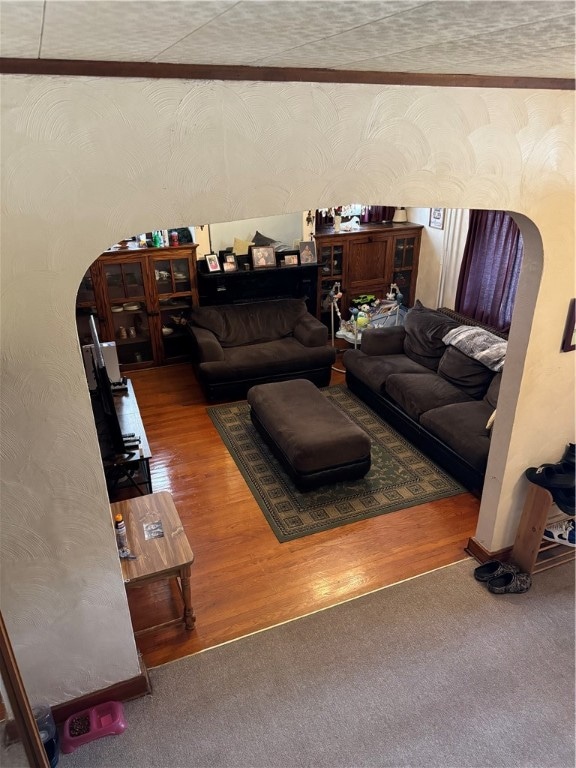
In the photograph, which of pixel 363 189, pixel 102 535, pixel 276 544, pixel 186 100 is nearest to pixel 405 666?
pixel 276 544

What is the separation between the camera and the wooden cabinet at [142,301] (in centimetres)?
584

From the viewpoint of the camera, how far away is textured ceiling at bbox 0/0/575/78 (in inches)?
36.6

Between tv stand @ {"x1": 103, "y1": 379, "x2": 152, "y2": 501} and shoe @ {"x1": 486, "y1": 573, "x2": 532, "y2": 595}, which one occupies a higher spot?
tv stand @ {"x1": 103, "y1": 379, "x2": 152, "y2": 501}

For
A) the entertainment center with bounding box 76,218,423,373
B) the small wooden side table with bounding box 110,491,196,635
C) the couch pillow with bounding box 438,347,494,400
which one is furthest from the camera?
the entertainment center with bounding box 76,218,423,373

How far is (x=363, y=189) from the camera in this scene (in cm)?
204

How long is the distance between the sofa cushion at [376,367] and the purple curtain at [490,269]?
1092 millimetres

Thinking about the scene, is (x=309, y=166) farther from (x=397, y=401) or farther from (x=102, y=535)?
(x=397, y=401)

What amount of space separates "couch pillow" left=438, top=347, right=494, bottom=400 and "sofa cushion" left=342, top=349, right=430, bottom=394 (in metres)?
0.33

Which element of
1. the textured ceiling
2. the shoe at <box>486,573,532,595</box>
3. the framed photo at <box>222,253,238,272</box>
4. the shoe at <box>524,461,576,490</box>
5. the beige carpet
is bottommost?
the beige carpet

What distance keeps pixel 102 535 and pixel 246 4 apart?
1974 millimetres

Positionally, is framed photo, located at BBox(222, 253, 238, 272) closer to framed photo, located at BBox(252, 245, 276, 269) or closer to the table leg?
framed photo, located at BBox(252, 245, 276, 269)

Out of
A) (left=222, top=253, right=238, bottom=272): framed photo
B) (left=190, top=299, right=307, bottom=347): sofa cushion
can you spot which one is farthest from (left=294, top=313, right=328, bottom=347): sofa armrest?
(left=222, top=253, right=238, bottom=272): framed photo

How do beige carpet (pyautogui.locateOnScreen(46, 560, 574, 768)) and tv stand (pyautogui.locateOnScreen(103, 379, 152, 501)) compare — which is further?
tv stand (pyautogui.locateOnScreen(103, 379, 152, 501))

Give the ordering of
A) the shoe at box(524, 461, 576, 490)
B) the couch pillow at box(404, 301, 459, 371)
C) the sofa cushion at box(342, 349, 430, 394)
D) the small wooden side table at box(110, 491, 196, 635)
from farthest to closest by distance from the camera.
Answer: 1. the couch pillow at box(404, 301, 459, 371)
2. the sofa cushion at box(342, 349, 430, 394)
3. the shoe at box(524, 461, 576, 490)
4. the small wooden side table at box(110, 491, 196, 635)
